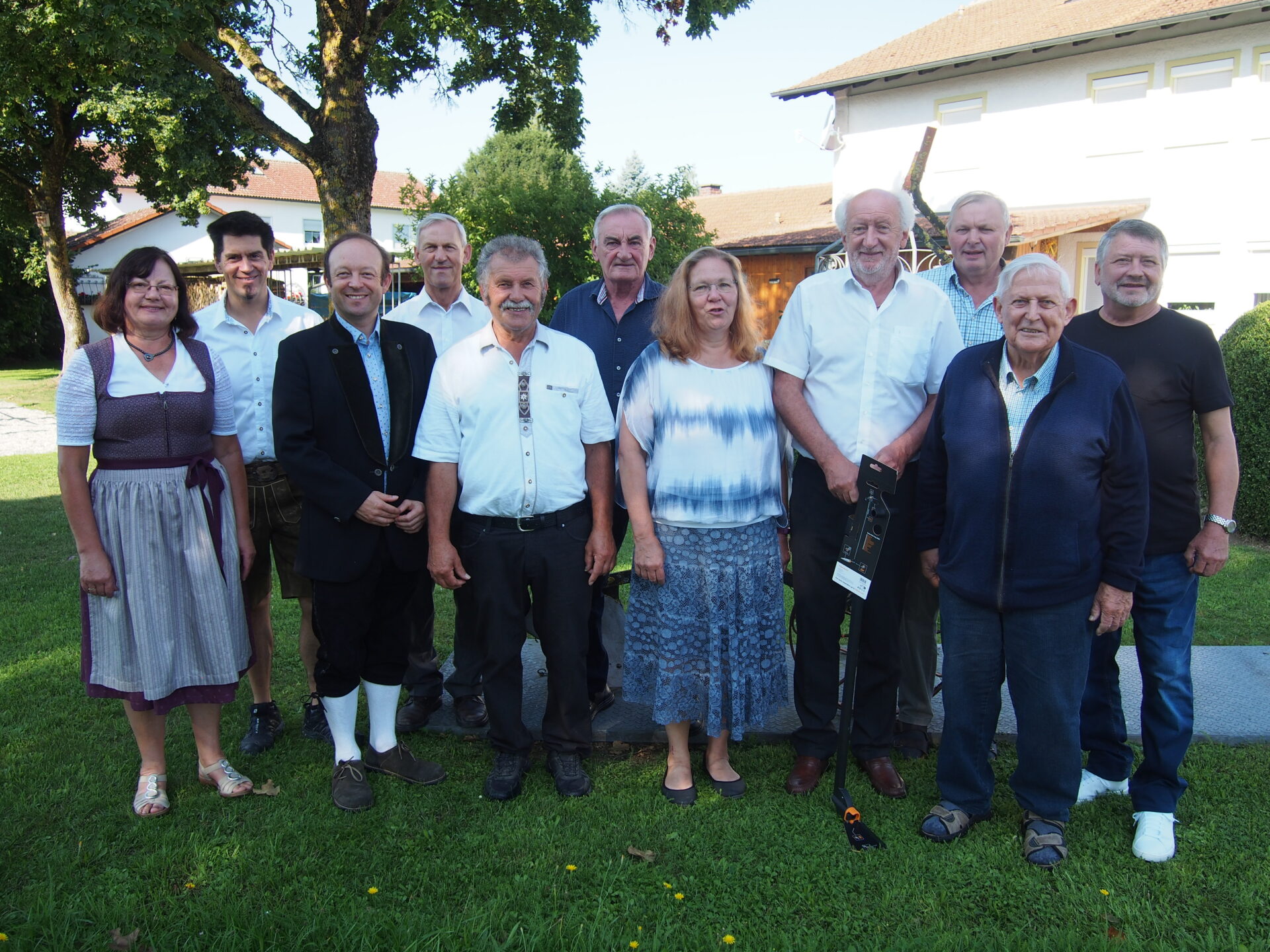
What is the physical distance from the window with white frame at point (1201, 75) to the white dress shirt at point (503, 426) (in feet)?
57.6

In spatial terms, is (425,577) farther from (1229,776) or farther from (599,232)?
(1229,776)

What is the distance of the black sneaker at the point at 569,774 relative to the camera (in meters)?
3.57

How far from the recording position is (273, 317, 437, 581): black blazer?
10.9ft

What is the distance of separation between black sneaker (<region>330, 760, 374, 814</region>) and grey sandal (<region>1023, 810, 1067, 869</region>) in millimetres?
2423

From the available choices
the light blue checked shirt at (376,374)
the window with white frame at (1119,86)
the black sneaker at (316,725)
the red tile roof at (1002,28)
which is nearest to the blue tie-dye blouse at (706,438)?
the light blue checked shirt at (376,374)

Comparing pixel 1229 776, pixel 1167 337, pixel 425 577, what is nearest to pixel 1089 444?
pixel 1167 337

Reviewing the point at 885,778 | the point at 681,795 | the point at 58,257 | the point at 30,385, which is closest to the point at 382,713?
the point at 681,795

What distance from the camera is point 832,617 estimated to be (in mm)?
3594

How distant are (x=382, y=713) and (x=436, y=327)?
74.6 inches

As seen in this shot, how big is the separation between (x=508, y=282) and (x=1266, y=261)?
1707 centimetres

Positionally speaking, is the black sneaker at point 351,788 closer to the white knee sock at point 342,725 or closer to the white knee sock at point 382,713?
the white knee sock at point 342,725

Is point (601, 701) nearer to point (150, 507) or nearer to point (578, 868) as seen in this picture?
point (578, 868)

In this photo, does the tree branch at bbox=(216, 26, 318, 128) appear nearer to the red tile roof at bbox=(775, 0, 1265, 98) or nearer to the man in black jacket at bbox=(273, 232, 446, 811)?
the man in black jacket at bbox=(273, 232, 446, 811)

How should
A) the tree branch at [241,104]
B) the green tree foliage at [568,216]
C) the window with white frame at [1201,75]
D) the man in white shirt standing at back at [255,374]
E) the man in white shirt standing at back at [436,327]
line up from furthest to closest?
the green tree foliage at [568,216], the window with white frame at [1201,75], the tree branch at [241,104], the man in white shirt standing at back at [436,327], the man in white shirt standing at back at [255,374]
